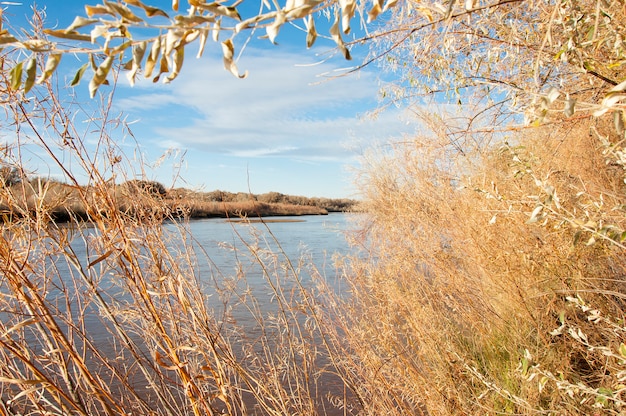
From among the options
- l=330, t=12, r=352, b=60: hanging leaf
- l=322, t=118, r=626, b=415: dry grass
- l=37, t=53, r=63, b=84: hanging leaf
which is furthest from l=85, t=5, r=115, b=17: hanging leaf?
l=322, t=118, r=626, b=415: dry grass

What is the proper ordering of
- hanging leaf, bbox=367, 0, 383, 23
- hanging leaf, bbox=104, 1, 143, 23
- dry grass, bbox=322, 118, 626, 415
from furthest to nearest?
dry grass, bbox=322, 118, 626, 415
hanging leaf, bbox=367, 0, 383, 23
hanging leaf, bbox=104, 1, 143, 23

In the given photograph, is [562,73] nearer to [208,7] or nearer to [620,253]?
[620,253]

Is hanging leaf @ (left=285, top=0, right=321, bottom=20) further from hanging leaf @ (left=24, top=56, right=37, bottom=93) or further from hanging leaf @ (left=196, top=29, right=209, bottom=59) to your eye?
hanging leaf @ (left=24, top=56, right=37, bottom=93)

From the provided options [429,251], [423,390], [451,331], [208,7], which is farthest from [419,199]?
[208,7]

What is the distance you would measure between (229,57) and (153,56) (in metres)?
0.13

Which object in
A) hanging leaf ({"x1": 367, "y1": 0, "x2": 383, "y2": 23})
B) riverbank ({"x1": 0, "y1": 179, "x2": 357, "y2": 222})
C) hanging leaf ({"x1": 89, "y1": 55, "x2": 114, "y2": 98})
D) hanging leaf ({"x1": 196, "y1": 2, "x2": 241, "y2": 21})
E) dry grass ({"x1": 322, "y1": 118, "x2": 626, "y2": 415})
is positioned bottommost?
dry grass ({"x1": 322, "y1": 118, "x2": 626, "y2": 415})

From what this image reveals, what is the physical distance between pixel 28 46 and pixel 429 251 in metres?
3.58

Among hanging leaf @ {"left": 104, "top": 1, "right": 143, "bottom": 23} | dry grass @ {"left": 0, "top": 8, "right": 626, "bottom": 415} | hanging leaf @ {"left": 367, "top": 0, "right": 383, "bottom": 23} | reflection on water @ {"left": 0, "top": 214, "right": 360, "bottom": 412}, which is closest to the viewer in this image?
hanging leaf @ {"left": 104, "top": 1, "right": 143, "bottom": 23}

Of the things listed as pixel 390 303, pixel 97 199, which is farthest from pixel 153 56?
pixel 390 303

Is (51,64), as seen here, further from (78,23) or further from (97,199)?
(97,199)

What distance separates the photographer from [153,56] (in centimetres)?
76

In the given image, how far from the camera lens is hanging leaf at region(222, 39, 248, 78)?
79 centimetres

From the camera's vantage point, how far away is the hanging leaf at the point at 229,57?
2.60ft

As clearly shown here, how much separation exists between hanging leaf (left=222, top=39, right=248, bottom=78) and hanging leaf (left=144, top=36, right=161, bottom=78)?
0.11 metres
